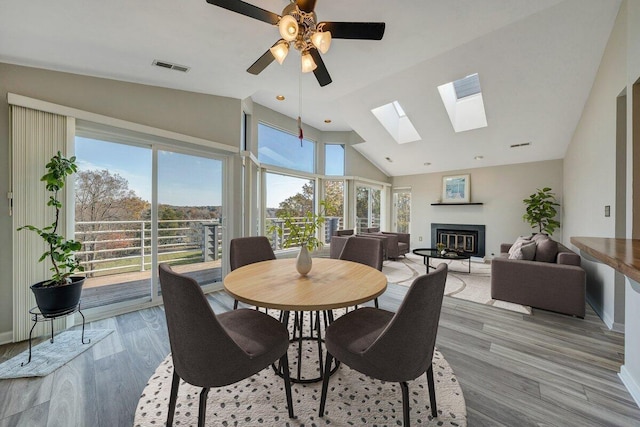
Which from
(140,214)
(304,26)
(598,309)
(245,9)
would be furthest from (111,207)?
(598,309)

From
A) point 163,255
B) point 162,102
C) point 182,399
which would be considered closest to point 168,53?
point 162,102

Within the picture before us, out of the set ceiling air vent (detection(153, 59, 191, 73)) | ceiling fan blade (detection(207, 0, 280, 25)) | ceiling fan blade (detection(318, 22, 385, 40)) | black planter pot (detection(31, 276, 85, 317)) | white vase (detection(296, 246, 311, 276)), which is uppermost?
ceiling air vent (detection(153, 59, 191, 73))

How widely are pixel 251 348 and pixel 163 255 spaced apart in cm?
247

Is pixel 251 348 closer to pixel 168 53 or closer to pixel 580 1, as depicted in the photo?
pixel 168 53

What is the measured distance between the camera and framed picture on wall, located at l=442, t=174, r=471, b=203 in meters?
6.50

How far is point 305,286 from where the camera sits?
4.80 ft

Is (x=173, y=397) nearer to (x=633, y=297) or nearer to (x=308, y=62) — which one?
(x=308, y=62)

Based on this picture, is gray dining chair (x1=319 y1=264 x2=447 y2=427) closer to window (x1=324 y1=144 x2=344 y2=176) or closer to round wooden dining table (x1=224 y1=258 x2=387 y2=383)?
round wooden dining table (x1=224 y1=258 x2=387 y2=383)

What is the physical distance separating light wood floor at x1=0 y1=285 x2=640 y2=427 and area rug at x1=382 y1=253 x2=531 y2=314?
1.71 ft

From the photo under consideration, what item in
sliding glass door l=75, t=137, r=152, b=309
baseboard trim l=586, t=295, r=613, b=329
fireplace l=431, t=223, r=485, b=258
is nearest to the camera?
baseboard trim l=586, t=295, r=613, b=329

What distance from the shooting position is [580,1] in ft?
7.75


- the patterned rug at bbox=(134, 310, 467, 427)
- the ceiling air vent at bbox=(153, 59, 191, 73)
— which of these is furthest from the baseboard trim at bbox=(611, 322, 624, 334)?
the ceiling air vent at bbox=(153, 59, 191, 73)

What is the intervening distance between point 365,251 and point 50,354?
2761mm

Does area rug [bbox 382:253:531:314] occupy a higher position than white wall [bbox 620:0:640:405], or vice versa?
white wall [bbox 620:0:640:405]
